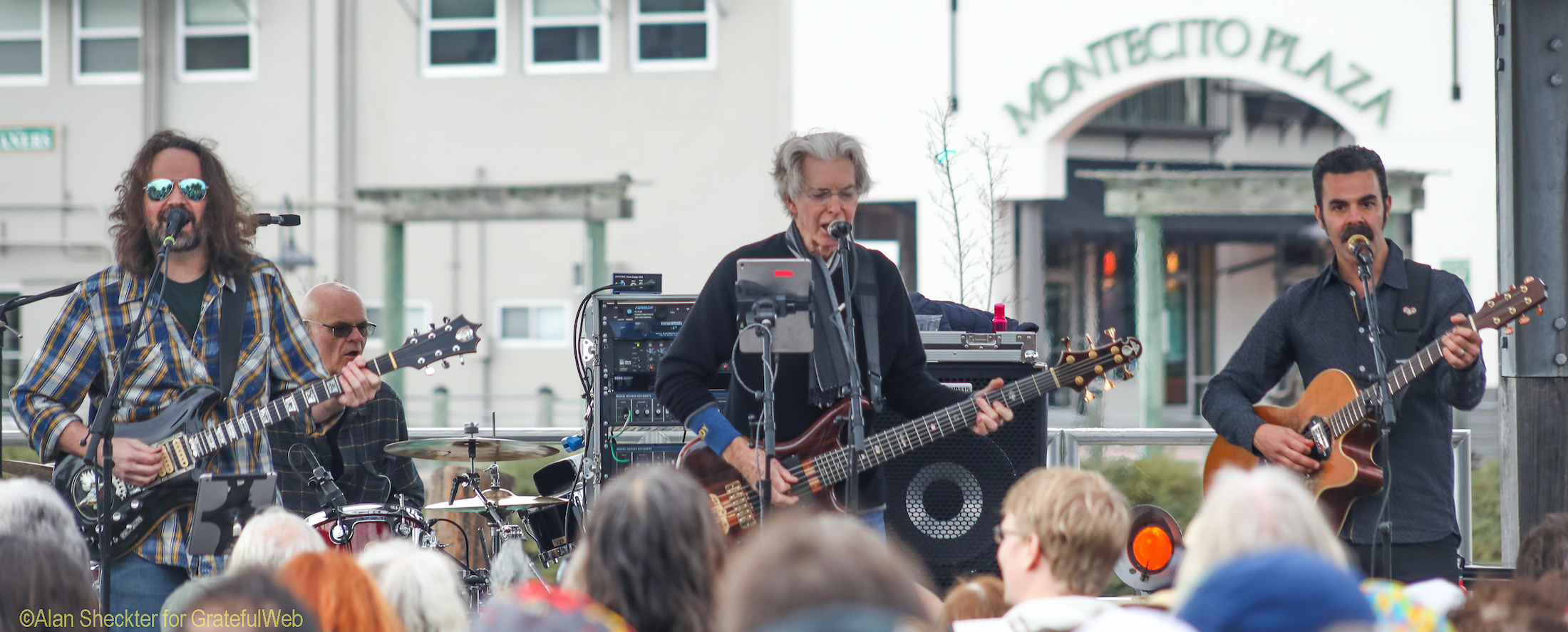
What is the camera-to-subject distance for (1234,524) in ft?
6.57

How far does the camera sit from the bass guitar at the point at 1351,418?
3.99 m

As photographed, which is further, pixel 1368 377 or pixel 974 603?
pixel 1368 377

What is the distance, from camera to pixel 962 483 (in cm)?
507

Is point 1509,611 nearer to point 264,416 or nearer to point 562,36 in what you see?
point 264,416

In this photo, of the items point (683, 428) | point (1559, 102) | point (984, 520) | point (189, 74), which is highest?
point (189, 74)

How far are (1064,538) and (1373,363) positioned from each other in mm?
1978

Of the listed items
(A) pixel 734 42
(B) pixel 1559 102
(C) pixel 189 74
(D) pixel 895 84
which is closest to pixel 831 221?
(B) pixel 1559 102

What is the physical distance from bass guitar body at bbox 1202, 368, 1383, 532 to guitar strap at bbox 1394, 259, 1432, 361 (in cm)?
18

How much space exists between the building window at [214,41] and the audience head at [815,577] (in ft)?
52.4

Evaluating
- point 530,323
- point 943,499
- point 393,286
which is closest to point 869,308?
point 943,499

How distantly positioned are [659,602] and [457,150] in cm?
1408

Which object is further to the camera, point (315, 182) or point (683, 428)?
point (315, 182)

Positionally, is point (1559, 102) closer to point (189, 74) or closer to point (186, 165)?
point (186, 165)

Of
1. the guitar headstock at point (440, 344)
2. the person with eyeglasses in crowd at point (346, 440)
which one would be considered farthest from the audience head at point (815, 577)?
the person with eyeglasses in crowd at point (346, 440)
